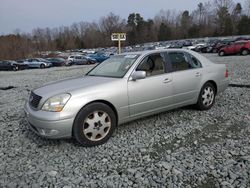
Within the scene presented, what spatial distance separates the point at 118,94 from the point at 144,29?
89606 millimetres

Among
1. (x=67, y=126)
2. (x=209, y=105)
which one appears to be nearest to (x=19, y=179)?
(x=67, y=126)

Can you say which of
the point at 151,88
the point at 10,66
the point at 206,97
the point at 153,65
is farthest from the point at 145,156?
the point at 10,66

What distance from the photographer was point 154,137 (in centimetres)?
382

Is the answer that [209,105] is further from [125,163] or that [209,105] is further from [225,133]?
[125,163]

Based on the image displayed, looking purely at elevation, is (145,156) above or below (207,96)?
below

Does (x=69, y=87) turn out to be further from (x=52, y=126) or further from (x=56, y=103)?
(x=52, y=126)

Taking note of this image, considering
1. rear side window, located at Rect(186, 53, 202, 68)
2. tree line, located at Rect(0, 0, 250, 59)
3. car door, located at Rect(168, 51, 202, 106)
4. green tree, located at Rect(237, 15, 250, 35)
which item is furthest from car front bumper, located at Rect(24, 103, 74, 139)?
green tree, located at Rect(237, 15, 250, 35)

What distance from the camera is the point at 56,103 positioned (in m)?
3.30

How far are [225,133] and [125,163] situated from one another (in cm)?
191

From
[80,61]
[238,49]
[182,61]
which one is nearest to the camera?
[182,61]

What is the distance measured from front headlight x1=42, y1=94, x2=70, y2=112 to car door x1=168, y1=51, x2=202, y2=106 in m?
2.10

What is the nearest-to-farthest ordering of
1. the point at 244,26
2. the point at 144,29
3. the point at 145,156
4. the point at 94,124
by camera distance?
1. the point at 145,156
2. the point at 94,124
3. the point at 244,26
4. the point at 144,29

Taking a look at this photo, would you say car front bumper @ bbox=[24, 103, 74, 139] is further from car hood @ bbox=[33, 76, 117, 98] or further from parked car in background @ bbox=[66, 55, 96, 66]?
parked car in background @ bbox=[66, 55, 96, 66]

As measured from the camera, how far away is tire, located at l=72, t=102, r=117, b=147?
11.1 feet
